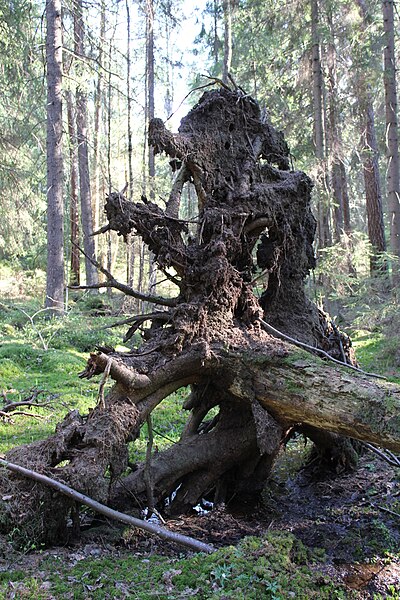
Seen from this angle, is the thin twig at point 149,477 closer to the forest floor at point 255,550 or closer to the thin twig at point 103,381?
the forest floor at point 255,550

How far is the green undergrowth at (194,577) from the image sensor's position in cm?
295

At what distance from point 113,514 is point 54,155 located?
11.3 metres

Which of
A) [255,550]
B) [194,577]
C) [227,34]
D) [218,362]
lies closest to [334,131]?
[227,34]

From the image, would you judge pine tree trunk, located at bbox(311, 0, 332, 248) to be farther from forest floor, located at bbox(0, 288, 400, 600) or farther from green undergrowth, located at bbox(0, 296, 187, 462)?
forest floor, located at bbox(0, 288, 400, 600)

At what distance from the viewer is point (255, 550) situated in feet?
11.3

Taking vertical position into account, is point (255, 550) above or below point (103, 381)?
below

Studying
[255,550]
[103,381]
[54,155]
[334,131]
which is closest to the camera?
[255,550]

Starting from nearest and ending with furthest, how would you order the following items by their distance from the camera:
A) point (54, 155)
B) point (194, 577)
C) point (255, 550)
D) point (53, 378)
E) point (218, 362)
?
point (194, 577), point (255, 550), point (218, 362), point (53, 378), point (54, 155)

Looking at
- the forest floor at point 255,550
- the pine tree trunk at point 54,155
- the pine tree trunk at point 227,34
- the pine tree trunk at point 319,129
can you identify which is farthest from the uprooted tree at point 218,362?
the pine tree trunk at point 227,34

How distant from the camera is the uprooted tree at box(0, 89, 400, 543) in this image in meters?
3.95

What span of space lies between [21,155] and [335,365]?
13767 mm

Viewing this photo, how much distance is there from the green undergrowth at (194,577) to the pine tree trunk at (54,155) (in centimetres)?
1020

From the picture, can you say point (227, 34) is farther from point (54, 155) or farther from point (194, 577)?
point (194, 577)

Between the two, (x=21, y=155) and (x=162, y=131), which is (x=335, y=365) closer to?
(x=162, y=131)
